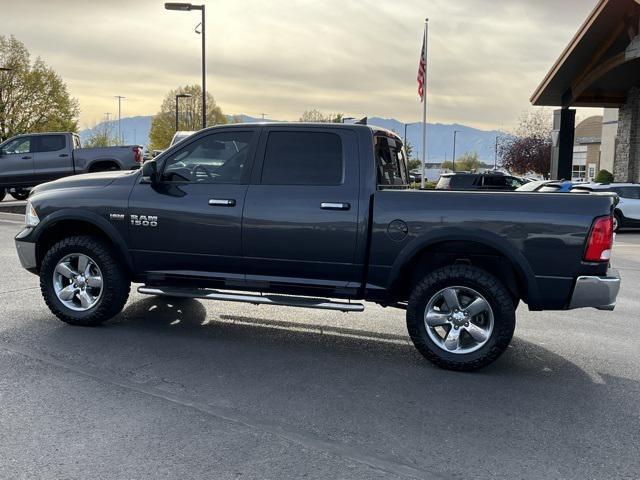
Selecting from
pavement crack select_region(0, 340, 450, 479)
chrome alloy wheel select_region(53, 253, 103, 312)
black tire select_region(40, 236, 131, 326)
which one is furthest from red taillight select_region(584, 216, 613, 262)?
chrome alloy wheel select_region(53, 253, 103, 312)

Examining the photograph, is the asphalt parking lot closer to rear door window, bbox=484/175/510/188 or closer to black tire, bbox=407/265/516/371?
black tire, bbox=407/265/516/371

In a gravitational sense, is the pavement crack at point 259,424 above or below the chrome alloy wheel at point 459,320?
below

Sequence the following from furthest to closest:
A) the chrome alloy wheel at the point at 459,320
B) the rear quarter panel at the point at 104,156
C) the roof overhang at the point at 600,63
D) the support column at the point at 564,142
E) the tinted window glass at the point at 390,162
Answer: the support column at the point at 564,142, the roof overhang at the point at 600,63, the rear quarter panel at the point at 104,156, the tinted window glass at the point at 390,162, the chrome alloy wheel at the point at 459,320

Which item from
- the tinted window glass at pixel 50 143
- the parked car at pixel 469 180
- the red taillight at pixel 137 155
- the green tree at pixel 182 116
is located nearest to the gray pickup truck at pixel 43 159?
the tinted window glass at pixel 50 143

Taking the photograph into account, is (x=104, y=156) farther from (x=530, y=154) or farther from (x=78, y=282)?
(x=530, y=154)

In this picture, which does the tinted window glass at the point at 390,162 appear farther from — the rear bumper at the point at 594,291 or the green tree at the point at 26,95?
the green tree at the point at 26,95

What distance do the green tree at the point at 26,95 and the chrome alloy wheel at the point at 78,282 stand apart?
155ft

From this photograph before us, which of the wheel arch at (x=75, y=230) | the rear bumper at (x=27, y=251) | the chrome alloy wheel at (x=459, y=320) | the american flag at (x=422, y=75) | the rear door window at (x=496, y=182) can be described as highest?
the american flag at (x=422, y=75)

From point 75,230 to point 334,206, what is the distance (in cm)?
287

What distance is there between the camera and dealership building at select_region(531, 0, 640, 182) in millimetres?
23344

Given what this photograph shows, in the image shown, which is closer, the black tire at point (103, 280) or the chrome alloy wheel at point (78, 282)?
the black tire at point (103, 280)

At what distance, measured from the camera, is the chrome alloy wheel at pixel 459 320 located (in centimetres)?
550

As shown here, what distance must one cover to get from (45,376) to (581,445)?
151 inches

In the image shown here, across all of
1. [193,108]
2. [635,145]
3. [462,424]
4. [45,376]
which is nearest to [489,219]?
[462,424]
